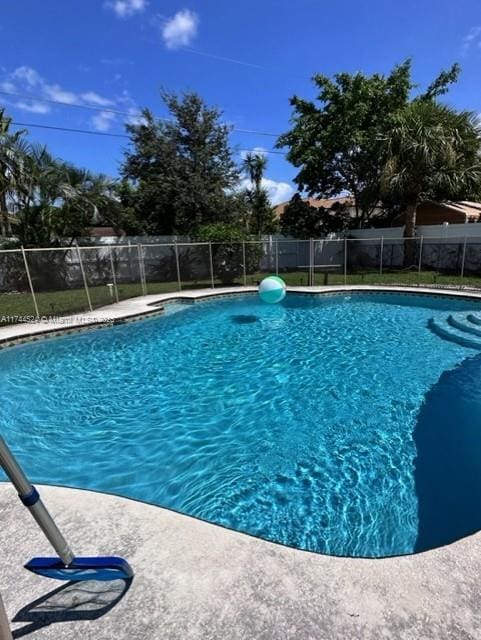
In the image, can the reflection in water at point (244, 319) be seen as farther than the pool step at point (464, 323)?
Yes

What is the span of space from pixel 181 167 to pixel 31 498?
17284 mm

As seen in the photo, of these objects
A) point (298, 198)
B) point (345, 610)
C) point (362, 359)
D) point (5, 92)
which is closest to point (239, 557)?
point (345, 610)

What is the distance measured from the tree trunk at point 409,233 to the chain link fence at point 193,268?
7cm

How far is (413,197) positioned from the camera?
1514 centimetres

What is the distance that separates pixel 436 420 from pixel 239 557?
3.39 m

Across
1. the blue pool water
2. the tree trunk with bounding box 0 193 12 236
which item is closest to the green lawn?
the blue pool water

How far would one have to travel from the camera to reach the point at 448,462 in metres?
3.54

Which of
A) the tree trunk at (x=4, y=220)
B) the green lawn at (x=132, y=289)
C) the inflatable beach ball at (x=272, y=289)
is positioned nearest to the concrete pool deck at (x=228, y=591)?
the inflatable beach ball at (x=272, y=289)

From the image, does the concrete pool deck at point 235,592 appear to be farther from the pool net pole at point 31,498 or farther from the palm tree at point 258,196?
the palm tree at point 258,196

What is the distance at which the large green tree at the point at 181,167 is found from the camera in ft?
54.2

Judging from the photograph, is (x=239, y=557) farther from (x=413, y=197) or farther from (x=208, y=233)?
(x=413, y=197)

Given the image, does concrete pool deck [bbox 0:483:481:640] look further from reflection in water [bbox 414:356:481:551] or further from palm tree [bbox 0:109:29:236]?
palm tree [bbox 0:109:29:236]

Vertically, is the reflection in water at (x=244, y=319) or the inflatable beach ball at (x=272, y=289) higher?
the inflatable beach ball at (x=272, y=289)

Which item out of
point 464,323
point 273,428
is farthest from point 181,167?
point 273,428
